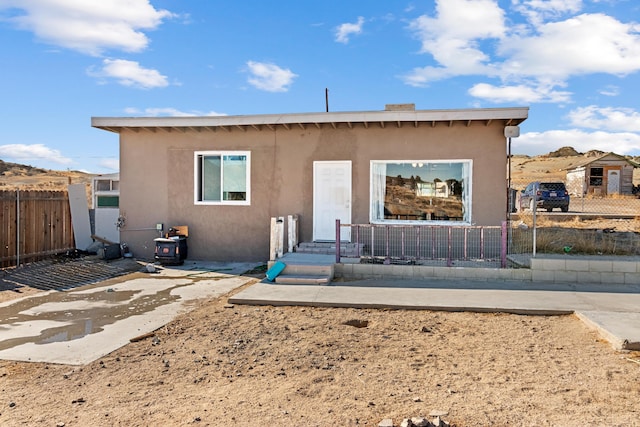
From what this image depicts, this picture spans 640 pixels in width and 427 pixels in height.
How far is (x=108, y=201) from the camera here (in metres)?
15.9

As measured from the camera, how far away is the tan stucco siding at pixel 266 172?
1063cm

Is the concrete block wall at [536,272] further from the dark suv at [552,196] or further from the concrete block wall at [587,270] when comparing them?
the dark suv at [552,196]

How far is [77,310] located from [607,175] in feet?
115

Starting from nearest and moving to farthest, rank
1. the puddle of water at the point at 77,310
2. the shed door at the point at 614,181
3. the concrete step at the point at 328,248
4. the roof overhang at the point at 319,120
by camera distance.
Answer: the puddle of water at the point at 77,310, the roof overhang at the point at 319,120, the concrete step at the point at 328,248, the shed door at the point at 614,181

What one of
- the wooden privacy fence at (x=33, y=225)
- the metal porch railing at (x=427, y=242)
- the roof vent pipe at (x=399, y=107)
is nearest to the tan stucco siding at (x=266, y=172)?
the metal porch railing at (x=427, y=242)

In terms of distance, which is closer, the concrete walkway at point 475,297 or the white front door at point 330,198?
the concrete walkway at point 475,297

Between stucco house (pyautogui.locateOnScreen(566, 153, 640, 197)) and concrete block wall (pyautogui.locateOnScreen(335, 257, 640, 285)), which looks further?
stucco house (pyautogui.locateOnScreen(566, 153, 640, 197))

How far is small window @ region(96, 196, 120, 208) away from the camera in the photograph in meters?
15.6

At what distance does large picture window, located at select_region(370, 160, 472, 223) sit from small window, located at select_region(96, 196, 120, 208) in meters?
9.30

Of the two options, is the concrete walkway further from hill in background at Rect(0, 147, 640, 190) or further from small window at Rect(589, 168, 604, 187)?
hill in background at Rect(0, 147, 640, 190)

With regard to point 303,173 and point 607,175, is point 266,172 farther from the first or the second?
point 607,175

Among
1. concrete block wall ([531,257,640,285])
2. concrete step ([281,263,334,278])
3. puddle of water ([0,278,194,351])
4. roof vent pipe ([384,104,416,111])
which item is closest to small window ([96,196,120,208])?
puddle of water ([0,278,194,351])

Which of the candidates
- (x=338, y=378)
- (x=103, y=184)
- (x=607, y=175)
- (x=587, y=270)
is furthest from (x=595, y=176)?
(x=338, y=378)

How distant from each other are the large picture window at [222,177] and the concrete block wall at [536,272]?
3847 mm
